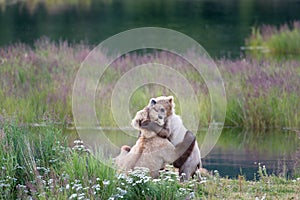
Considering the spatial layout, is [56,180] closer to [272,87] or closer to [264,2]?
[272,87]

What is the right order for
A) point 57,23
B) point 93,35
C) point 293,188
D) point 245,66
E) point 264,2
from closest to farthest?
point 293,188, point 245,66, point 93,35, point 57,23, point 264,2

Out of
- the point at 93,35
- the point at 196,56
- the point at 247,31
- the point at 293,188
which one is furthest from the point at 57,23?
the point at 293,188

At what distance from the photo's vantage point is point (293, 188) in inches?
322

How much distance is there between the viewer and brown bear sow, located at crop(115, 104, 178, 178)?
7.94 m

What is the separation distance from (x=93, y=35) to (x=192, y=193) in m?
20.6

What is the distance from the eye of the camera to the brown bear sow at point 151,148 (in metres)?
7.94

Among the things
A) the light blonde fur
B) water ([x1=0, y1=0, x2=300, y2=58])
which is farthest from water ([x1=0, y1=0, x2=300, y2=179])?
the light blonde fur

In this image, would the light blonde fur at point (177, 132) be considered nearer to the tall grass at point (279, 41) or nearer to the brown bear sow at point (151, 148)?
the brown bear sow at point (151, 148)

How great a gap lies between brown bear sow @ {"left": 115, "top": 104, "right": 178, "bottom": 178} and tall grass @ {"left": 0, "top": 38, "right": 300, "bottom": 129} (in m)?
4.03

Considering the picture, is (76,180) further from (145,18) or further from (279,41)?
(145,18)

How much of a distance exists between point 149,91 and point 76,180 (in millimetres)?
6834

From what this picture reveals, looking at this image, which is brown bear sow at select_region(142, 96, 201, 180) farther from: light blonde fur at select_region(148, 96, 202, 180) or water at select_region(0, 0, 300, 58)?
water at select_region(0, 0, 300, 58)

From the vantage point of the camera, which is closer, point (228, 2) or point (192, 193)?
point (192, 193)

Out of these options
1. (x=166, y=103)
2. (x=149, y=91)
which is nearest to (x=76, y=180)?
(x=166, y=103)
